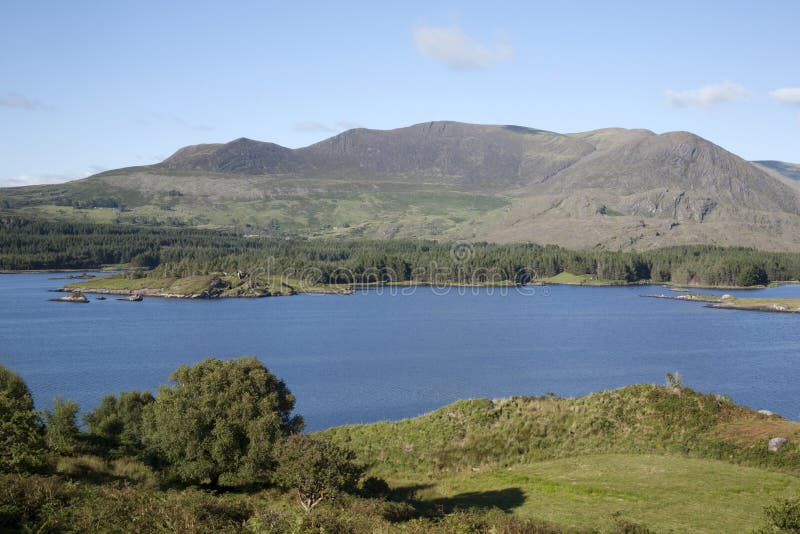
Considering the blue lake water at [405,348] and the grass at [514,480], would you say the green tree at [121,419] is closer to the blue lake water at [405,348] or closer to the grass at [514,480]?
the grass at [514,480]

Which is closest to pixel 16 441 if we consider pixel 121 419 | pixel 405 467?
pixel 405 467

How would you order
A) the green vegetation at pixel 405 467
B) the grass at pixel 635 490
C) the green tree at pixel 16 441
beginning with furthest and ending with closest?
the green tree at pixel 16 441 < the grass at pixel 635 490 < the green vegetation at pixel 405 467

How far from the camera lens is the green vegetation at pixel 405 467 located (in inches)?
768

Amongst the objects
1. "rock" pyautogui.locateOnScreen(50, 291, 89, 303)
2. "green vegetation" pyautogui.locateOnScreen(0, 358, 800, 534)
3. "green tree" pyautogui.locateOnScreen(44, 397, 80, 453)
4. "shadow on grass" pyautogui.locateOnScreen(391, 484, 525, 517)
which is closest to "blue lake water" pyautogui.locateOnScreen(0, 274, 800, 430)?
"rock" pyautogui.locateOnScreen(50, 291, 89, 303)

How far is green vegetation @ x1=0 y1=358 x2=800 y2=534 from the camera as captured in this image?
1952 centimetres

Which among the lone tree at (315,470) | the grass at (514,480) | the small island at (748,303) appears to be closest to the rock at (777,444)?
the grass at (514,480)

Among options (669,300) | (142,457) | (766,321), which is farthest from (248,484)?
(669,300)

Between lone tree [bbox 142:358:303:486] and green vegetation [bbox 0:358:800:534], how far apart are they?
0.08 meters

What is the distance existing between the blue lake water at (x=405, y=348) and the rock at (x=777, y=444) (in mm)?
38867

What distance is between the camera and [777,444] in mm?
30922

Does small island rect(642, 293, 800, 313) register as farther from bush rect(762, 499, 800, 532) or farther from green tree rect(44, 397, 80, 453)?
green tree rect(44, 397, 80, 453)

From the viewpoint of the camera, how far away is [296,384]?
8169cm

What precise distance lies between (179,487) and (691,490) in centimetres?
2160

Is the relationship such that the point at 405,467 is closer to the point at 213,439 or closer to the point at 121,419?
the point at 213,439
